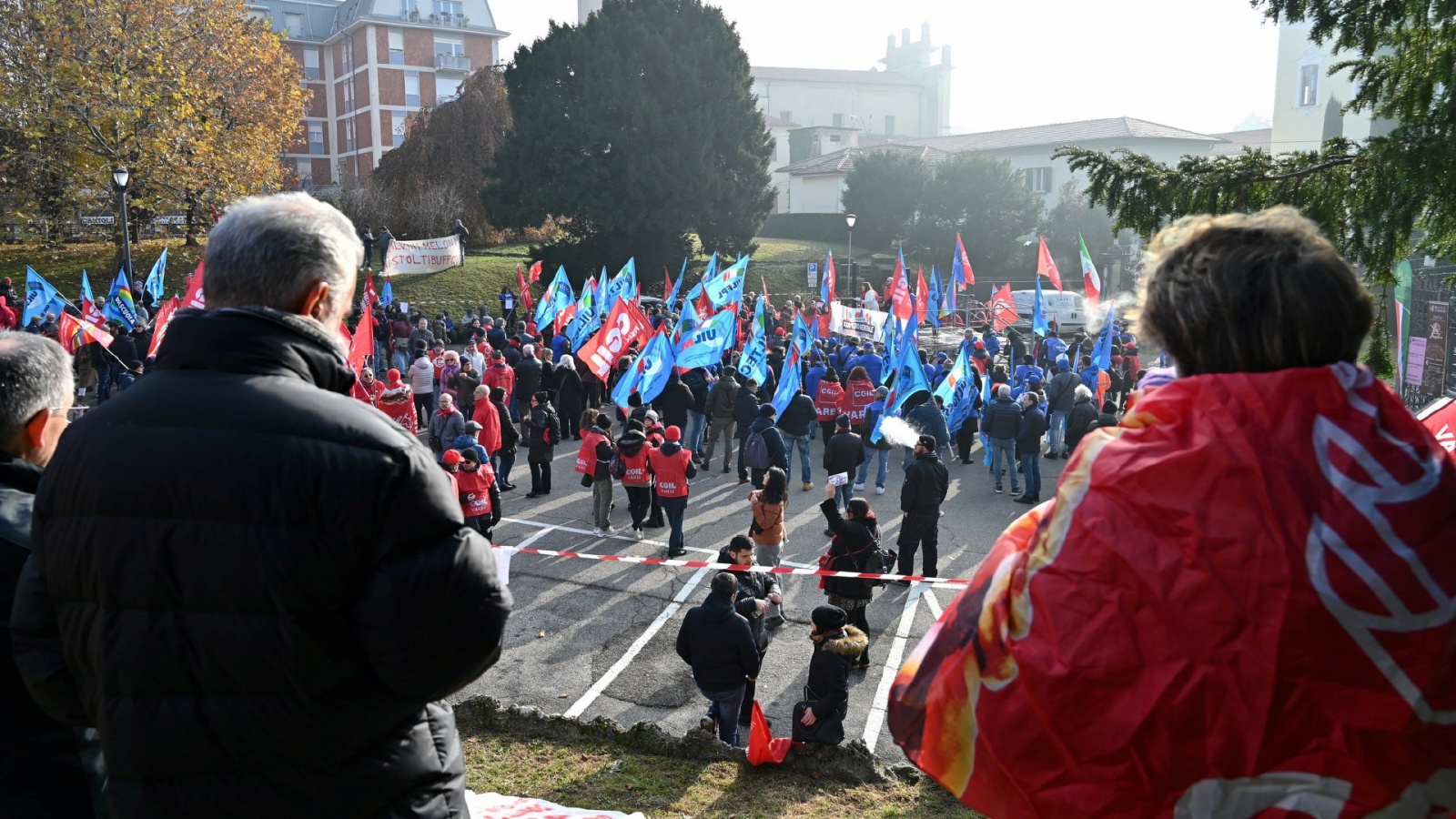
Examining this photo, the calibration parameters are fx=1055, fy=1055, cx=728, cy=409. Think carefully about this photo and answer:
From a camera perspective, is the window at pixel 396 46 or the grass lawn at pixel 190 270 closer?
the grass lawn at pixel 190 270

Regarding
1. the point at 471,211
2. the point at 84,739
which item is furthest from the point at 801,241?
the point at 84,739

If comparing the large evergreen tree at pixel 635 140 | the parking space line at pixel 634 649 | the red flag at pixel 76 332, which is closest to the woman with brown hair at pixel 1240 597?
the parking space line at pixel 634 649

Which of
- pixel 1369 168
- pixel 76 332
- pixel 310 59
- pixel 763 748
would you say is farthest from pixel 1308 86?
pixel 310 59

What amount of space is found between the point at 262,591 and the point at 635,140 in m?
37.1

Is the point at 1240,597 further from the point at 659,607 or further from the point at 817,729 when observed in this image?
the point at 659,607

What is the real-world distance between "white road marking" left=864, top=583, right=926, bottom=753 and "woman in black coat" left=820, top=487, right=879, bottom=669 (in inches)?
9.2

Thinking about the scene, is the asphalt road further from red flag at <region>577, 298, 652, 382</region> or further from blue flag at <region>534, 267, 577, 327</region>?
blue flag at <region>534, 267, 577, 327</region>

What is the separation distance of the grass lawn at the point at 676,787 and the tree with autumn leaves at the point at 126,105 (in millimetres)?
31960

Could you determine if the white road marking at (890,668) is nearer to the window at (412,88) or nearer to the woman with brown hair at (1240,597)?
the woman with brown hair at (1240,597)

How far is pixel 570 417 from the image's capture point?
18.2 metres

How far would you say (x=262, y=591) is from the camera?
1.72 meters

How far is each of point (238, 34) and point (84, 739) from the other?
40.8 metres

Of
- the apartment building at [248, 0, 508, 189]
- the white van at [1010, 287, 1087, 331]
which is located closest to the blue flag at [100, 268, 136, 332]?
the white van at [1010, 287, 1087, 331]

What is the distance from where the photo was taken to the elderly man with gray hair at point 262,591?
1717 mm
